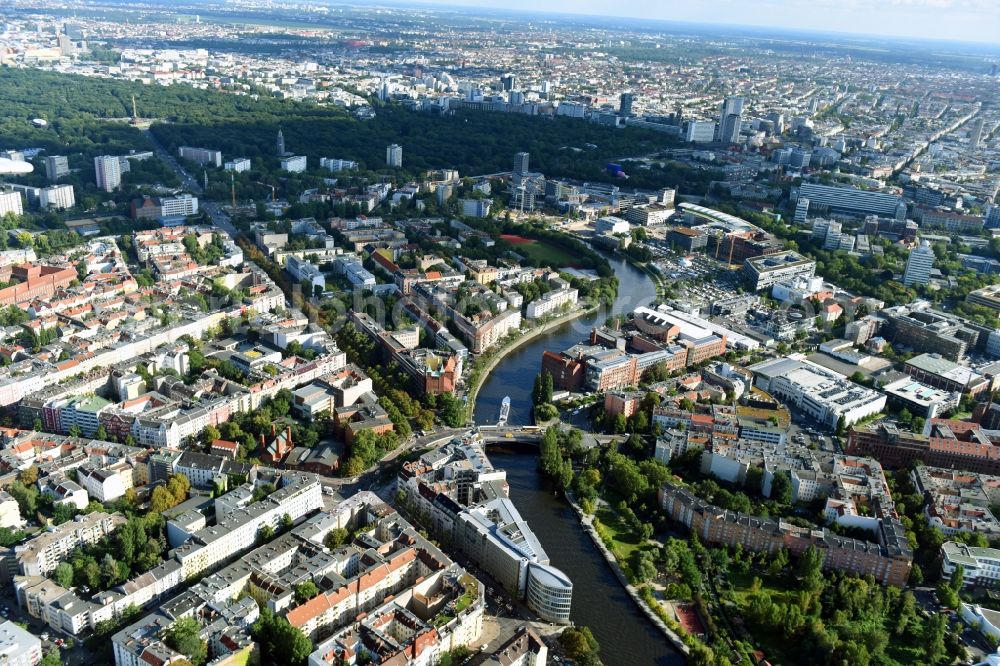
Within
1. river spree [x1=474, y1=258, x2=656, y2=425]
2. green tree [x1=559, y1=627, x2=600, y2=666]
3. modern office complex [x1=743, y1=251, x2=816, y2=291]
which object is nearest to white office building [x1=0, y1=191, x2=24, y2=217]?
river spree [x1=474, y1=258, x2=656, y2=425]

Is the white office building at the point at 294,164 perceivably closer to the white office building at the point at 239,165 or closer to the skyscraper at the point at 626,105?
the white office building at the point at 239,165

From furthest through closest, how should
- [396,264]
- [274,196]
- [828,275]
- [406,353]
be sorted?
1. [274,196]
2. [828,275]
3. [396,264]
4. [406,353]

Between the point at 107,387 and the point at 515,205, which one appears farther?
the point at 515,205

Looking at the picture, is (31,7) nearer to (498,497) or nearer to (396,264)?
(396,264)

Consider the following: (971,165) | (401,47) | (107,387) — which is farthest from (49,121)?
(401,47)

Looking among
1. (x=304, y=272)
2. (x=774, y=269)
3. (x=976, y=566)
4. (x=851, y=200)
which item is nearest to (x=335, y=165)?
(x=304, y=272)

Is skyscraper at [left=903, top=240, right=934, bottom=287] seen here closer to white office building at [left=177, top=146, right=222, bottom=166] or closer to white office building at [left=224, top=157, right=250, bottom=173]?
white office building at [left=224, top=157, right=250, bottom=173]

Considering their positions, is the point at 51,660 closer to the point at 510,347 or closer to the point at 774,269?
the point at 510,347
